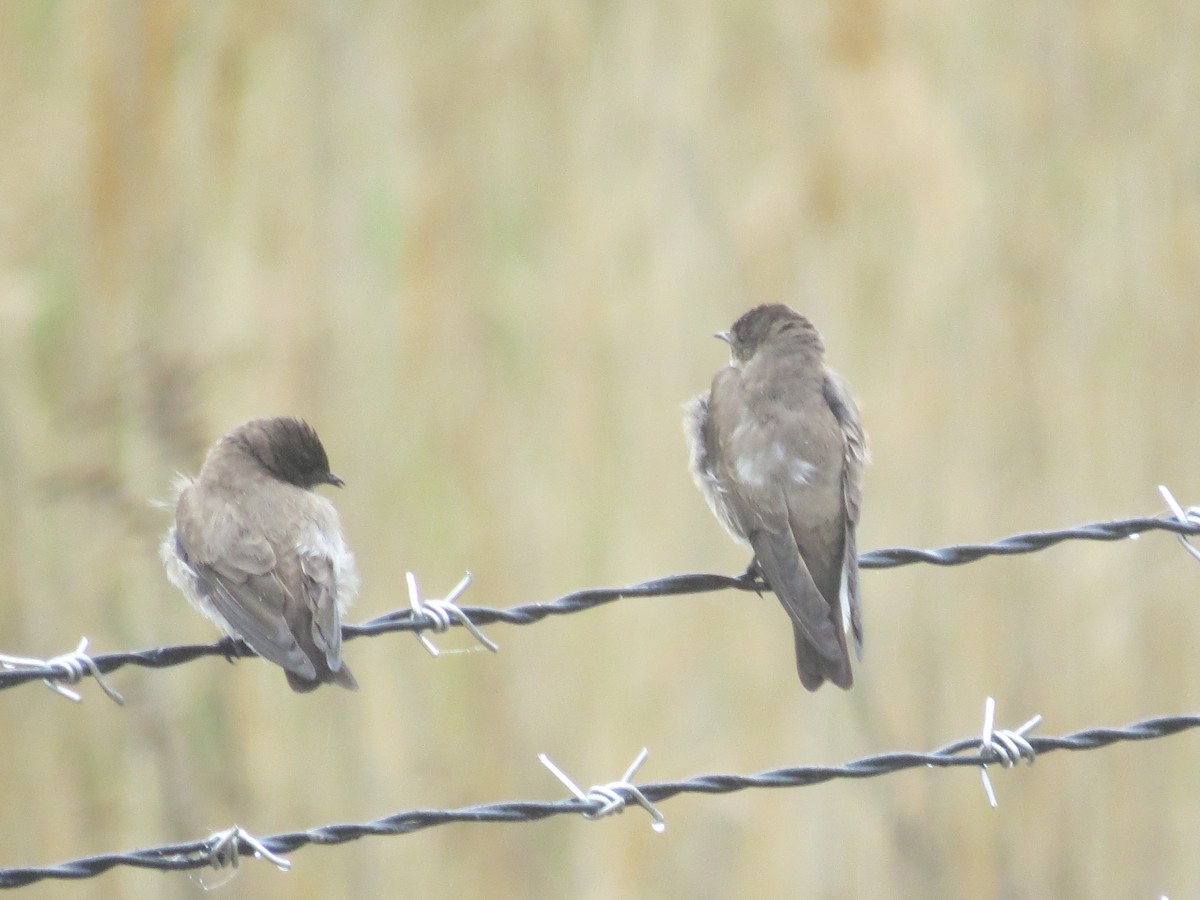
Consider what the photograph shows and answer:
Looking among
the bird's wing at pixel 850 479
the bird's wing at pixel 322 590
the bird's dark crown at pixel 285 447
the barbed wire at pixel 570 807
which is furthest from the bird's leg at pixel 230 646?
the bird's wing at pixel 850 479

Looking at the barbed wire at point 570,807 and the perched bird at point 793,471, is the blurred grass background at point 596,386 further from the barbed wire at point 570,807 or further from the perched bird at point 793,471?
the barbed wire at point 570,807

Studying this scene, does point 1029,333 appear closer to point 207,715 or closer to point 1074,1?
point 1074,1

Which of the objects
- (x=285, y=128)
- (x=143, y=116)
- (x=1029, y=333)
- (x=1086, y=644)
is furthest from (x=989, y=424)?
(x=143, y=116)

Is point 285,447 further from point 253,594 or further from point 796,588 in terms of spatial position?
point 796,588

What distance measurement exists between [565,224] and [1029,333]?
1.97 metres

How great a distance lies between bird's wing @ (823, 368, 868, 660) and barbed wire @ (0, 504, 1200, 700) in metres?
0.41

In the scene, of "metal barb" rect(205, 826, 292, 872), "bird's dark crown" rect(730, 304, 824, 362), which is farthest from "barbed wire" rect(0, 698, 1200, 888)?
"bird's dark crown" rect(730, 304, 824, 362)

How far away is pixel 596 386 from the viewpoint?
603cm

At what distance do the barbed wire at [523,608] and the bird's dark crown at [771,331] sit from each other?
1.34m

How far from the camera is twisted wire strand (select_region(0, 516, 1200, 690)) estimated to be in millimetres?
3117

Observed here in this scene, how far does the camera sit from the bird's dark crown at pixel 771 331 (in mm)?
4945

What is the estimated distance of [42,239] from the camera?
5625 mm

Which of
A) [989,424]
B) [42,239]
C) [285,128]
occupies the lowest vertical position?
[989,424]

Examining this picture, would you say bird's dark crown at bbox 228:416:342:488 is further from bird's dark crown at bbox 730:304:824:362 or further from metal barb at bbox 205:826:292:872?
metal barb at bbox 205:826:292:872
